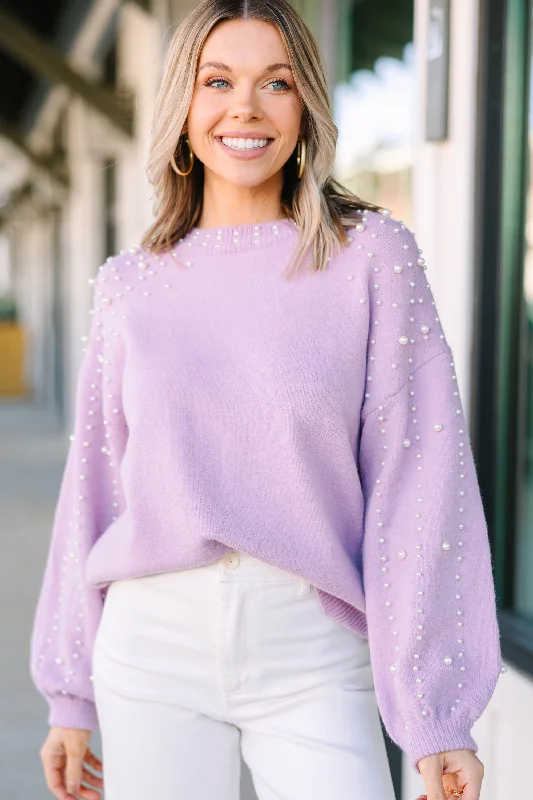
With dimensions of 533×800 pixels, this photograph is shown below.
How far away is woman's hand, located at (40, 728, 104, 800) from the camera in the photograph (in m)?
1.64

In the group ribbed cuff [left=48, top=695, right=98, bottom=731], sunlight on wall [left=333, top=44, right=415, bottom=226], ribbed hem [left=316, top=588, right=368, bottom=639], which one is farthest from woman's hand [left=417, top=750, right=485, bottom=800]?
sunlight on wall [left=333, top=44, right=415, bottom=226]

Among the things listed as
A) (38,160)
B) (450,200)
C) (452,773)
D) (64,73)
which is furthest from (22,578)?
(38,160)

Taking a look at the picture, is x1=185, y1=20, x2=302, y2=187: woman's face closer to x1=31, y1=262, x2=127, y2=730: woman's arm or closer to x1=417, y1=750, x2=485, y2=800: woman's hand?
x1=31, y1=262, x2=127, y2=730: woman's arm

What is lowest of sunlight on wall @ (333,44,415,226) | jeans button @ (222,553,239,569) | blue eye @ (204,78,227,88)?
jeans button @ (222,553,239,569)

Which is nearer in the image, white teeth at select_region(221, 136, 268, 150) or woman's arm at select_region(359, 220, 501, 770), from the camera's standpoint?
woman's arm at select_region(359, 220, 501, 770)

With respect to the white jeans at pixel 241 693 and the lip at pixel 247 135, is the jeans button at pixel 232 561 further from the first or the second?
the lip at pixel 247 135

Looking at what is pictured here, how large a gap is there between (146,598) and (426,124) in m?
1.29

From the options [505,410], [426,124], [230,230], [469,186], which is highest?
[426,124]

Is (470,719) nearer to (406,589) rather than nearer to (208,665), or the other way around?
(406,589)

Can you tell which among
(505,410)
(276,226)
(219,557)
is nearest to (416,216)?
(505,410)

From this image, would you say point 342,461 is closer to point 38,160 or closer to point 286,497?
point 286,497

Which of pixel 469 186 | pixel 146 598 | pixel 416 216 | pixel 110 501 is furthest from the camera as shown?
pixel 416 216

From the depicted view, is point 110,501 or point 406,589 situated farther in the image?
point 110,501

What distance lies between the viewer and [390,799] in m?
1.38
